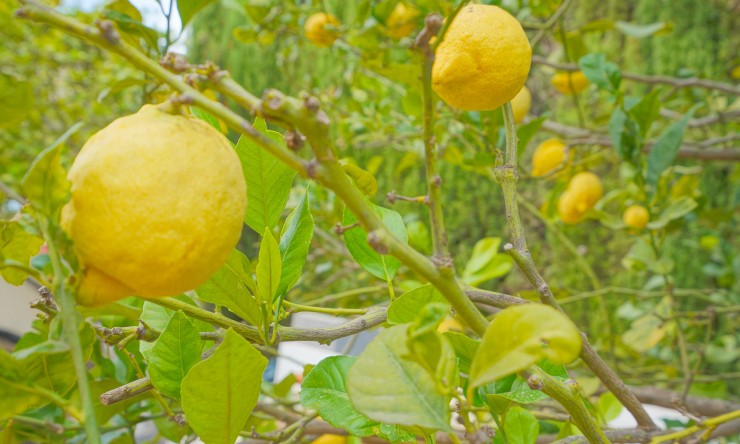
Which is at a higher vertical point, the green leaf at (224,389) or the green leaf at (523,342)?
the green leaf at (523,342)

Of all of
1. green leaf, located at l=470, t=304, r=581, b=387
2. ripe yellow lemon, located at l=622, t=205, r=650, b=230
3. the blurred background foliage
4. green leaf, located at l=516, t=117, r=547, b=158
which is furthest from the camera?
ripe yellow lemon, located at l=622, t=205, r=650, b=230

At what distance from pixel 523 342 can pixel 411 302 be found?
14 cm

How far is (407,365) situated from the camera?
273 mm

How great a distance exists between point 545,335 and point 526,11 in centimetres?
116

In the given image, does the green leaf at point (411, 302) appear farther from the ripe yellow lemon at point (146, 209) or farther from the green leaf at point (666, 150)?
the green leaf at point (666, 150)

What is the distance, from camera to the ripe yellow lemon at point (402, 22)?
1.01 metres

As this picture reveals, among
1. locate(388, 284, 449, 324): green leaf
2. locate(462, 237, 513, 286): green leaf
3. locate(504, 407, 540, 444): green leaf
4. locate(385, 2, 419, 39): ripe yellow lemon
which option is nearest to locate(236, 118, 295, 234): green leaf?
locate(388, 284, 449, 324): green leaf

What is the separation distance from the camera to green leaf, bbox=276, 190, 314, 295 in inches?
16.1

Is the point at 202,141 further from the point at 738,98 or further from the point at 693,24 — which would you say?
the point at 693,24

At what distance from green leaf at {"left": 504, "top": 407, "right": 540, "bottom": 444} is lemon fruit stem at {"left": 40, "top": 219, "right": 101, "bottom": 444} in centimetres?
28

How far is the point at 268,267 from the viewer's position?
1.24 feet

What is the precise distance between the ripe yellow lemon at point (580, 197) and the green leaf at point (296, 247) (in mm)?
854

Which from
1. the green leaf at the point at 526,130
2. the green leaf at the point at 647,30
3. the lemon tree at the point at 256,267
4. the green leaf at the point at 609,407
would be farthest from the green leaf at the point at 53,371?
the green leaf at the point at 647,30

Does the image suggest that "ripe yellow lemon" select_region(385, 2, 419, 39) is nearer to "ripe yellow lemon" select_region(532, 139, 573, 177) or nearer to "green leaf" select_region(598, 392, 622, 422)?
"ripe yellow lemon" select_region(532, 139, 573, 177)
